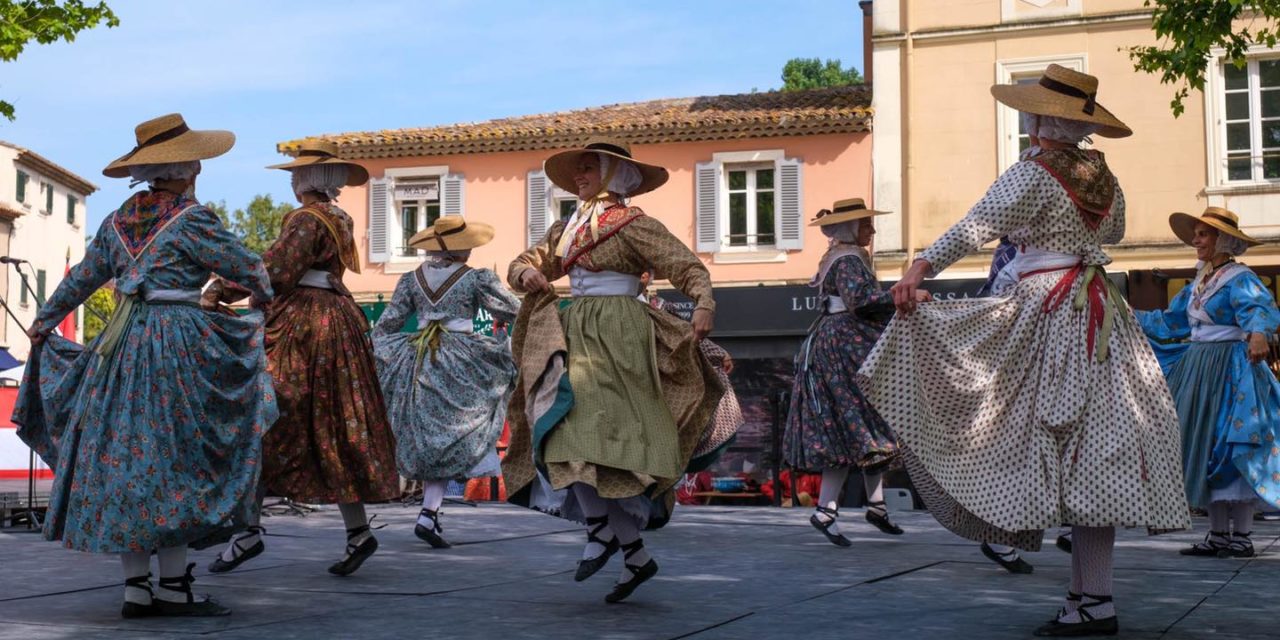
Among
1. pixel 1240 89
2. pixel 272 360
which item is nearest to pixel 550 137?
pixel 1240 89

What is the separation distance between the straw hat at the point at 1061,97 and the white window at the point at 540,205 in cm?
2155

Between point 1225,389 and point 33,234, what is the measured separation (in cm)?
5325

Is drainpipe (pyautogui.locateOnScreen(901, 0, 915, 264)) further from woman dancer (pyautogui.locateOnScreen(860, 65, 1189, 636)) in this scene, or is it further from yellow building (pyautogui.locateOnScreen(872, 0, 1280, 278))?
woman dancer (pyautogui.locateOnScreen(860, 65, 1189, 636))

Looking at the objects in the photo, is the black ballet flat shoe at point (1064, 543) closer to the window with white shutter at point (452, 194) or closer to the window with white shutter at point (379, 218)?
the window with white shutter at point (452, 194)

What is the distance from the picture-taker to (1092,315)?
16.6 feet

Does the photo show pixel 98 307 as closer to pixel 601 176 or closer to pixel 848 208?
pixel 848 208

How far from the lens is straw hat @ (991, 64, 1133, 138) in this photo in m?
5.30

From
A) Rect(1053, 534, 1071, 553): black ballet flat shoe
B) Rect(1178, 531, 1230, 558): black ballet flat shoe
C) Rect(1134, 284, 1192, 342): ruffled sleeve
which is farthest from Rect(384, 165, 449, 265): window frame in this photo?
Rect(1178, 531, 1230, 558): black ballet flat shoe

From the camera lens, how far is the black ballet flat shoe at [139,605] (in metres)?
5.42

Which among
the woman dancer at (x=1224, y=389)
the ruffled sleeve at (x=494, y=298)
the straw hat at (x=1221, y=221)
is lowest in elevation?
the woman dancer at (x=1224, y=389)

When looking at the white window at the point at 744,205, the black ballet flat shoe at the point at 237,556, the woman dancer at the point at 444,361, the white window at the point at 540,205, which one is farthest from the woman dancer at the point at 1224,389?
the white window at the point at 540,205

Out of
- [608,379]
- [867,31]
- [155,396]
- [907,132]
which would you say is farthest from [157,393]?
[867,31]

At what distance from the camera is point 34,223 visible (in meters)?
55.2

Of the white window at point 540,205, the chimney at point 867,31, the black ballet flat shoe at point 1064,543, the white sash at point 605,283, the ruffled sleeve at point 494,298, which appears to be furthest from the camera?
the chimney at point 867,31
